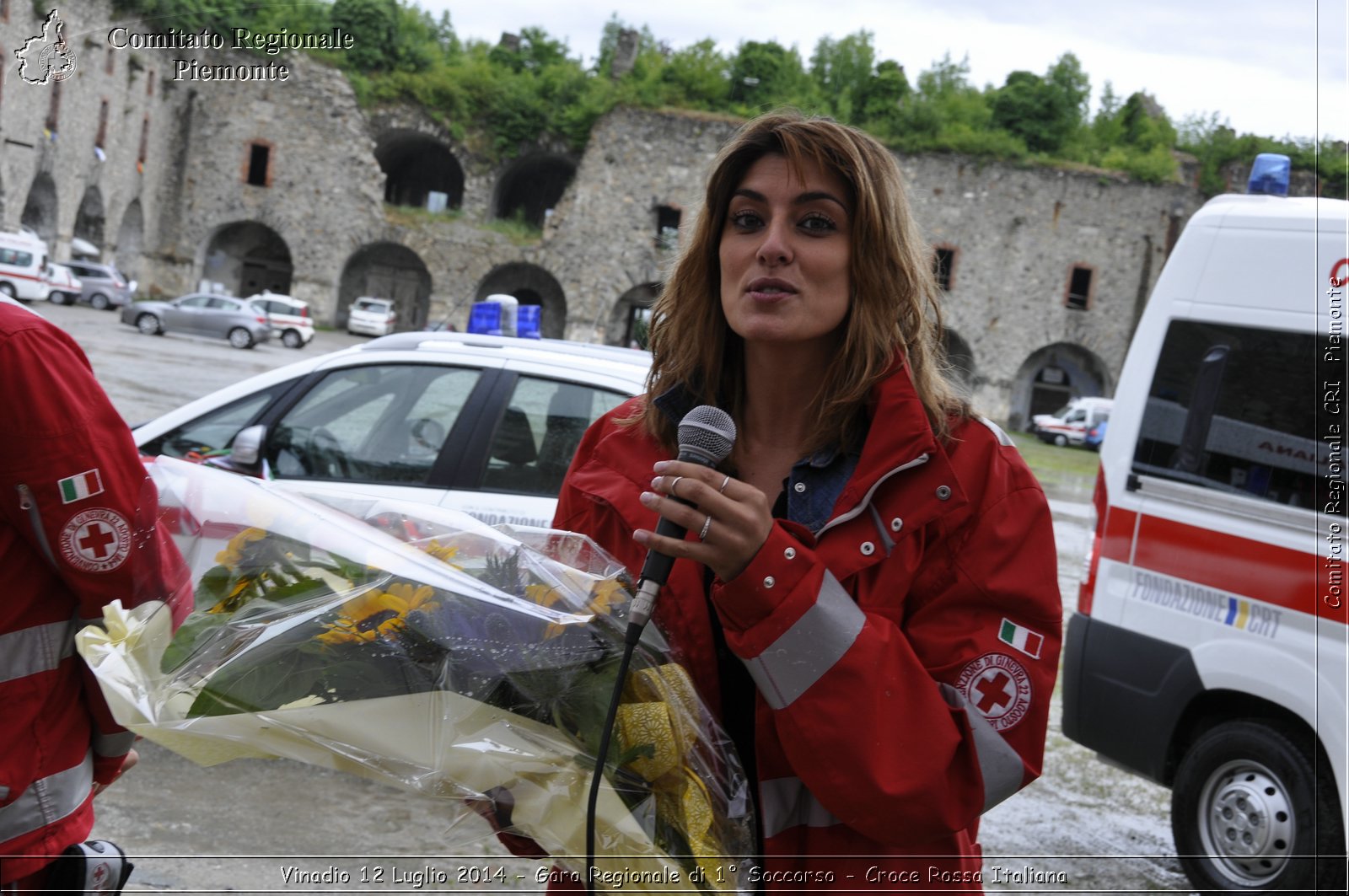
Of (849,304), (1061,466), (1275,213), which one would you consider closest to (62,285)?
(1061,466)

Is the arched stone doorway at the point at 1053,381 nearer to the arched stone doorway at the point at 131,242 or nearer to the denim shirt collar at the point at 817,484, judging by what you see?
the arched stone doorway at the point at 131,242

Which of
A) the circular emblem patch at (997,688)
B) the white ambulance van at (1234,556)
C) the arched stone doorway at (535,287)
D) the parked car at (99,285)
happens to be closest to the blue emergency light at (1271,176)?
the white ambulance van at (1234,556)

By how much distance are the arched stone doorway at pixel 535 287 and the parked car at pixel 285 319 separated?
8871 millimetres

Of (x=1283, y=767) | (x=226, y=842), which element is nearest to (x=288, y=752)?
(x=226, y=842)

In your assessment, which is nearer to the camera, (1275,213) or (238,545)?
(238,545)

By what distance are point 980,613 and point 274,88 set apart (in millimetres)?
41709

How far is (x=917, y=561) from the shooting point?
1626 millimetres

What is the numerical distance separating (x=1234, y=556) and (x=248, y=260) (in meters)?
41.6

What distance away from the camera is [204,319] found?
30109 mm

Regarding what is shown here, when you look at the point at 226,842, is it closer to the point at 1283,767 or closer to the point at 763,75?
the point at 1283,767

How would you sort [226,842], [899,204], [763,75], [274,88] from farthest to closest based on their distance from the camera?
[763,75], [274,88], [226,842], [899,204]

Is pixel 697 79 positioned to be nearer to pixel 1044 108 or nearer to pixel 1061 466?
pixel 1044 108

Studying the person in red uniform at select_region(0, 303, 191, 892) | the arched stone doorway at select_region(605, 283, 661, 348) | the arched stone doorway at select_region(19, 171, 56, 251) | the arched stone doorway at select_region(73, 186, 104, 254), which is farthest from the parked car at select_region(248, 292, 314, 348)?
the person in red uniform at select_region(0, 303, 191, 892)

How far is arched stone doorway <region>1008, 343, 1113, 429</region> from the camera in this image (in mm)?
41344
